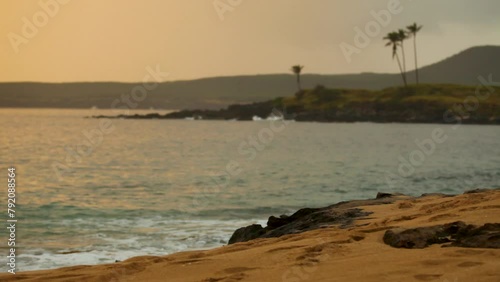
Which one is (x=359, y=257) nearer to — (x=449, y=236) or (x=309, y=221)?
(x=449, y=236)

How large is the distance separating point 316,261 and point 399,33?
510 feet

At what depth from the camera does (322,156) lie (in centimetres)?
5712

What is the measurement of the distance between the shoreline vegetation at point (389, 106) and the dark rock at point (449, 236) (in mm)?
145979

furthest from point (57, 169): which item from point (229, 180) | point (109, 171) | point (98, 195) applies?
point (98, 195)

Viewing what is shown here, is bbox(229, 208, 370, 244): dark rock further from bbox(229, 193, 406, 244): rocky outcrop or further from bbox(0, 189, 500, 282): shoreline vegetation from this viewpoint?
bbox(0, 189, 500, 282): shoreline vegetation

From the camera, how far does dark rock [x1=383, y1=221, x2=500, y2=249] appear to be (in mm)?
8227

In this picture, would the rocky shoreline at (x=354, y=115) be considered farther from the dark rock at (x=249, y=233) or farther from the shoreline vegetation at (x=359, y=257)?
the shoreline vegetation at (x=359, y=257)

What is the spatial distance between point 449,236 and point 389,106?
15756 centimetres

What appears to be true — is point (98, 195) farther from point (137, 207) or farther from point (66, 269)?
point (66, 269)

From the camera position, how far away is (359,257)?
8.27m

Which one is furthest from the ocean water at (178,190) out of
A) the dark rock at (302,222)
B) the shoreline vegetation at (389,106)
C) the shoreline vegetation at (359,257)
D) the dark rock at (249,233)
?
the shoreline vegetation at (389,106)

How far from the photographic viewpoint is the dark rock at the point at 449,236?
27.0 feet

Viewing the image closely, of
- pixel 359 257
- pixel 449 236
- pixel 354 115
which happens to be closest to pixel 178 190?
pixel 449 236

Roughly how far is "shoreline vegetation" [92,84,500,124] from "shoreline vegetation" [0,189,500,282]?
14497cm
